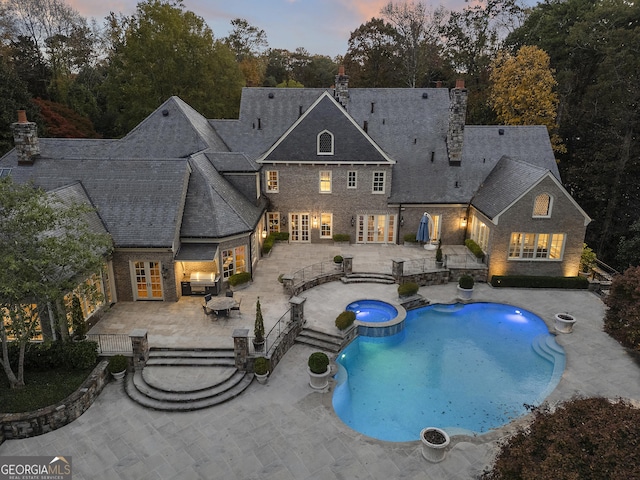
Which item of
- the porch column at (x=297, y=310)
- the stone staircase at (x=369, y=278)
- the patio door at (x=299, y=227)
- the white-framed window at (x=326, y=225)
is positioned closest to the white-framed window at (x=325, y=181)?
the white-framed window at (x=326, y=225)

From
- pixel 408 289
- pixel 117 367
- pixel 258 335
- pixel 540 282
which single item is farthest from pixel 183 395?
pixel 540 282

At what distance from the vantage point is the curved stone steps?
1584 cm

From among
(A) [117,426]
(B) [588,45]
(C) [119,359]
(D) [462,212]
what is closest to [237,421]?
(A) [117,426]

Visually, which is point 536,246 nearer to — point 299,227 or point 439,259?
point 439,259

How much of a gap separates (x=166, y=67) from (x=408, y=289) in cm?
3413

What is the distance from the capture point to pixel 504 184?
28875 mm

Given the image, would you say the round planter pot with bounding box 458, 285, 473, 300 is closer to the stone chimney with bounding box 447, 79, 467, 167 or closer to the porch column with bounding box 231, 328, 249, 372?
the stone chimney with bounding box 447, 79, 467, 167

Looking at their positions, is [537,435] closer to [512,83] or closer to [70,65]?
[512,83]

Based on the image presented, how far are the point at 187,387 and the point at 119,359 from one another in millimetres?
3184

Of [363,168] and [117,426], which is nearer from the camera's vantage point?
[117,426]

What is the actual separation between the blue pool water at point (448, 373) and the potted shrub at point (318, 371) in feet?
2.43

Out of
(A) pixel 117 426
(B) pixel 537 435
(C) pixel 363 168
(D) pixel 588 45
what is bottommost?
(A) pixel 117 426

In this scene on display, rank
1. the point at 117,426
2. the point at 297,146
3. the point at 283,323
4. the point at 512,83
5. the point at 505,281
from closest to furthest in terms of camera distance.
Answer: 1. the point at 117,426
2. the point at 283,323
3. the point at 505,281
4. the point at 297,146
5. the point at 512,83

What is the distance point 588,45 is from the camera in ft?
130
